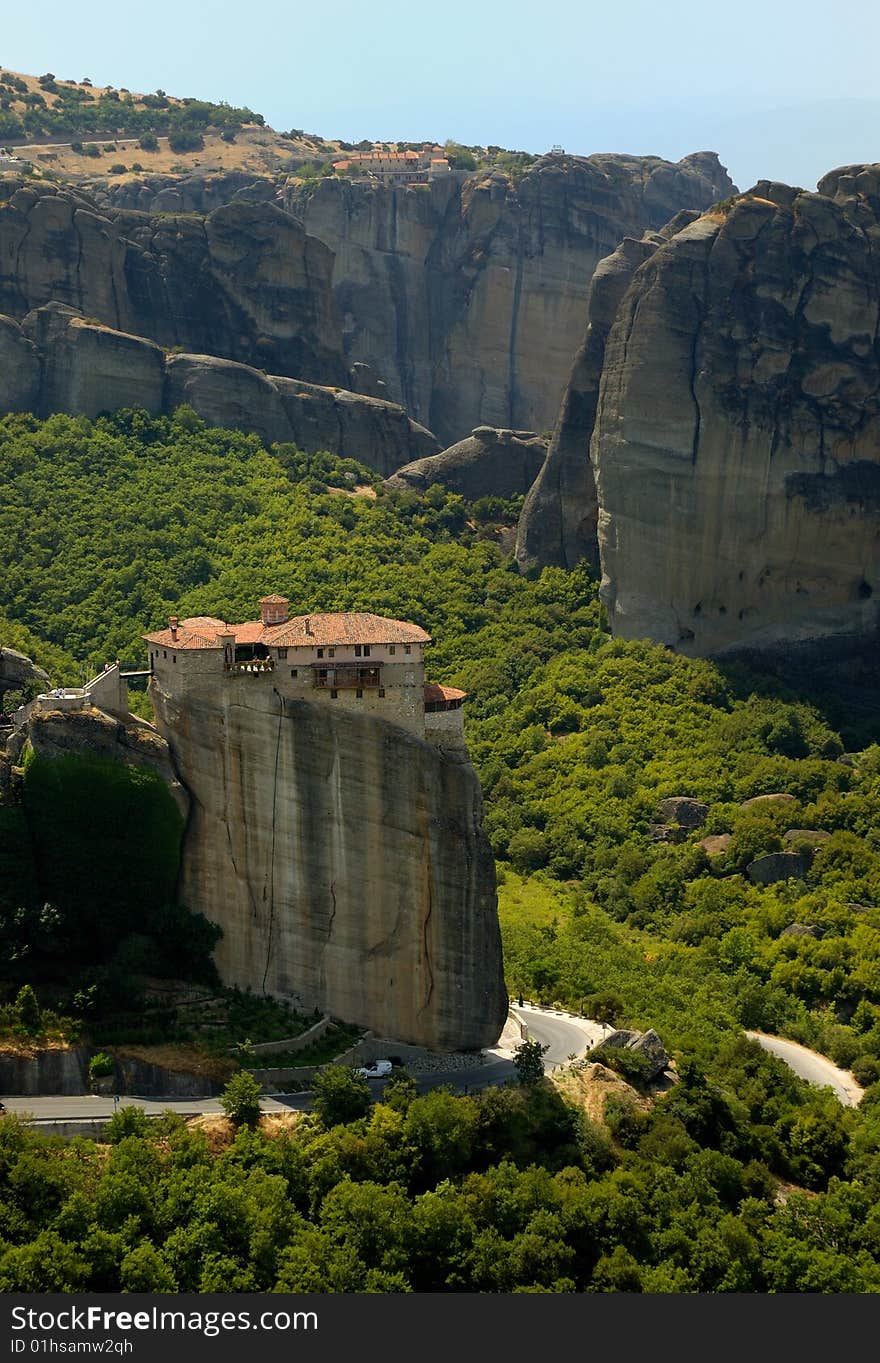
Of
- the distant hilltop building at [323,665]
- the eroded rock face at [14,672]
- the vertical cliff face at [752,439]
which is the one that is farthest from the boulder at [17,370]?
the distant hilltop building at [323,665]

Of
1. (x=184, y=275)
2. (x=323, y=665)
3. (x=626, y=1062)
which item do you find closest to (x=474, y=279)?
(x=184, y=275)

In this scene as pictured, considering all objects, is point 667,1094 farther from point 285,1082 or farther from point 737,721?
point 737,721

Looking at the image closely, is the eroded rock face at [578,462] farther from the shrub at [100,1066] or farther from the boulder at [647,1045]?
the shrub at [100,1066]

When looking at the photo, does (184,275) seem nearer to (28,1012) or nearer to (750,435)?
(750,435)

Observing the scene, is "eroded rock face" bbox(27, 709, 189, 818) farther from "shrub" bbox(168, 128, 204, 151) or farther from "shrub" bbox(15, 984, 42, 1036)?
"shrub" bbox(168, 128, 204, 151)

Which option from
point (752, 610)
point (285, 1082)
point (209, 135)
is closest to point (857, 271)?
point (752, 610)

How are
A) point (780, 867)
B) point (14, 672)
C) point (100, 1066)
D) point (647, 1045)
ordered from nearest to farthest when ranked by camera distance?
point (100, 1066)
point (14, 672)
point (647, 1045)
point (780, 867)
